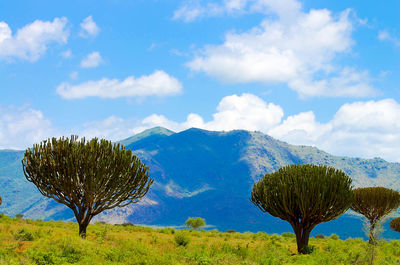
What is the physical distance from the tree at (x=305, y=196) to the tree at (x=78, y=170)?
8135 mm

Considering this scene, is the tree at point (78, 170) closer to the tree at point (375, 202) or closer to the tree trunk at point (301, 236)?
the tree trunk at point (301, 236)

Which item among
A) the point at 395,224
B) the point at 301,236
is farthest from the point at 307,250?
the point at 395,224

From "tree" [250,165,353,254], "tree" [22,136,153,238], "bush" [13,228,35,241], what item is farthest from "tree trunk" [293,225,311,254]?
"bush" [13,228,35,241]

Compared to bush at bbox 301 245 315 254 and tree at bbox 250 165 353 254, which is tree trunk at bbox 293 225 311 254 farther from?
bush at bbox 301 245 315 254

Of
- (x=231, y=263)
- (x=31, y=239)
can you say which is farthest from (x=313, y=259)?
(x=31, y=239)

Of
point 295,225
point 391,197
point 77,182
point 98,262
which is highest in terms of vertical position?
point 391,197

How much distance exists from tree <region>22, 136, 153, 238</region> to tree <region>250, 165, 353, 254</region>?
8.14 metres

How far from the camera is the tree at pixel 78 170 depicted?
650 inches

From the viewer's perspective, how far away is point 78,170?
16.7 m

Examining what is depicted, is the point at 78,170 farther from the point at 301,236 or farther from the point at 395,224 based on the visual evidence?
the point at 395,224

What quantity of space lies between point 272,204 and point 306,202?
1.99 m

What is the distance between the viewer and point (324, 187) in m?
18.1

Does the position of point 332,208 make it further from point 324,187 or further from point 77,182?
point 77,182

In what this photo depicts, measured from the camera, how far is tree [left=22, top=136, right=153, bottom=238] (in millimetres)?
16516
